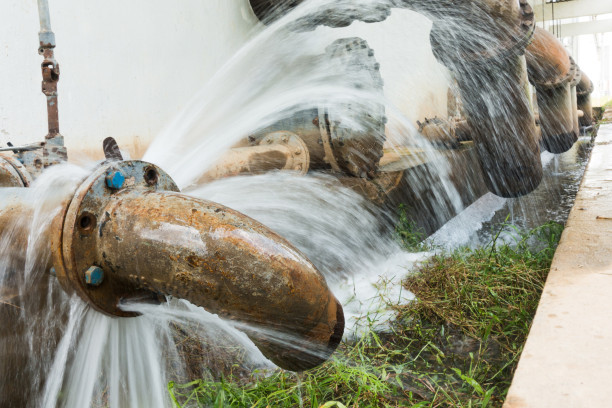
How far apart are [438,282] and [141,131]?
2.31 m

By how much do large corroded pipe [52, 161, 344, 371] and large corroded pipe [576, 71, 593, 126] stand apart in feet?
31.6

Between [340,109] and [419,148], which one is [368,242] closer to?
[340,109]

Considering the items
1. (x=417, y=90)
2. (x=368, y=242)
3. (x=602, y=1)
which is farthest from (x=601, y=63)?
(x=368, y=242)

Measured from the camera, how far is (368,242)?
345 cm

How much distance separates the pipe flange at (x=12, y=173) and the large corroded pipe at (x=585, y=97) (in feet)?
31.9

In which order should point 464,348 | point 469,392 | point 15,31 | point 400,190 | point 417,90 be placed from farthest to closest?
1. point 417,90
2. point 400,190
3. point 15,31
4. point 464,348
5. point 469,392

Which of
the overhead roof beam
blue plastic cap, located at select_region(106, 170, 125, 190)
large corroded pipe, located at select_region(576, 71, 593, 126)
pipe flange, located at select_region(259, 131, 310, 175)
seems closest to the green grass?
blue plastic cap, located at select_region(106, 170, 125, 190)

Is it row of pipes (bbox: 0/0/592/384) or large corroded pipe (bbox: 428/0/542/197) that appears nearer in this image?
row of pipes (bbox: 0/0/592/384)

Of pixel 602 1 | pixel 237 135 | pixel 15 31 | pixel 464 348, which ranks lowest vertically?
pixel 464 348

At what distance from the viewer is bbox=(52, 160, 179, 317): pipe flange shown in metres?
1.17

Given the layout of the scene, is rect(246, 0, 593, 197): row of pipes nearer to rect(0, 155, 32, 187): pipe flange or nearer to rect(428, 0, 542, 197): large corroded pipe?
rect(428, 0, 542, 197): large corroded pipe

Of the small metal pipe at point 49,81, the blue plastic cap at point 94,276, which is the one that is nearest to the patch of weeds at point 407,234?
the small metal pipe at point 49,81

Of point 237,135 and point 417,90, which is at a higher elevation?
point 417,90

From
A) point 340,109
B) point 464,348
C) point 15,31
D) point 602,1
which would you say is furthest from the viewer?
point 602,1
